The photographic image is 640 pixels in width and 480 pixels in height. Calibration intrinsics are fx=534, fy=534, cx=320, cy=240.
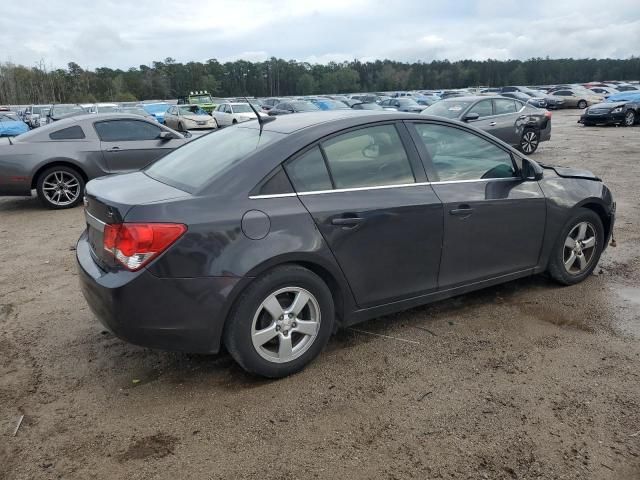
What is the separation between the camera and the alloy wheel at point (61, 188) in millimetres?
8453

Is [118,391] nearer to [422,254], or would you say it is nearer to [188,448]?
[188,448]

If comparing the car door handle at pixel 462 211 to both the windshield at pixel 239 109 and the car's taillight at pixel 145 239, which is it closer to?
the car's taillight at pixel 145 239

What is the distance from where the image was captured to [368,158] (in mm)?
3586

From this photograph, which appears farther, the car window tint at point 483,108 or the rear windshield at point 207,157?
the car window tint at point 483,108

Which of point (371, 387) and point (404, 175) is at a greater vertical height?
point (404, 175)

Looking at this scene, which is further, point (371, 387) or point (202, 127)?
point (202, 127)

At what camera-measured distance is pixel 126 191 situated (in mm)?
3309

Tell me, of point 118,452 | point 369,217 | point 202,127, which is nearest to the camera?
point 118,452

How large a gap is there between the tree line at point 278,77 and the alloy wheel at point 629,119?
55875mm

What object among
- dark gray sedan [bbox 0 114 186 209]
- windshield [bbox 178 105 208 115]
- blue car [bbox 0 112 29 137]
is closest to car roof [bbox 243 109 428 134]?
dark gray sedan [bbox 0 114 186 209]

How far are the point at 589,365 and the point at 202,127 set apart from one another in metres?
22.9

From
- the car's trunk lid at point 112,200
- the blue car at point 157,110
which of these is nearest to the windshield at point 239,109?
the blue car at point 157,110

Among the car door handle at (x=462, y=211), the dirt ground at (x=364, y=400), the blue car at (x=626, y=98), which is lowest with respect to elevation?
the dirt ground at (x=364, y=400)

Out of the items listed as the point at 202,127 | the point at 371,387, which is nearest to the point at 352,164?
the point at 371,387
